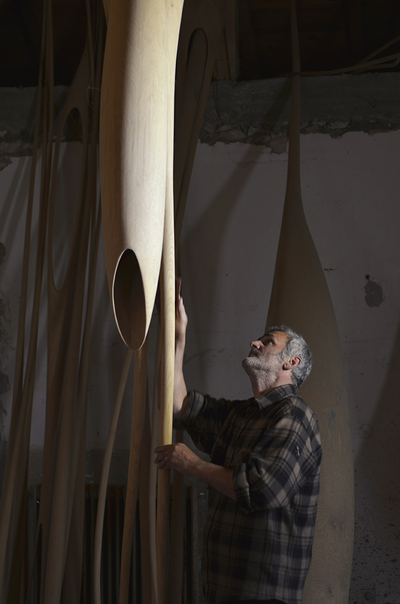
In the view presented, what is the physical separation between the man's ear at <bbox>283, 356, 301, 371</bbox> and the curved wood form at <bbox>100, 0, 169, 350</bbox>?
86 cm

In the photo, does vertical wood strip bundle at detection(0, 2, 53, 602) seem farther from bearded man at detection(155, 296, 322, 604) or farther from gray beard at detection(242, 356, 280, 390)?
gray beard at detection(242, 356, 280, 390)

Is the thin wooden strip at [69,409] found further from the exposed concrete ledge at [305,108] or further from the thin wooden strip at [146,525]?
the exposed concrete ledge at [305,108]

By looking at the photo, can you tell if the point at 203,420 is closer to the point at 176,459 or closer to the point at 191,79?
the point at 176,459

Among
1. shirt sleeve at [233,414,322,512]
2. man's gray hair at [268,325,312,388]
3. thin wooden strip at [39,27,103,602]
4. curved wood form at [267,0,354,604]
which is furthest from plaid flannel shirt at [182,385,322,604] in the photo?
thin wooden strip at [39,27,103,602]

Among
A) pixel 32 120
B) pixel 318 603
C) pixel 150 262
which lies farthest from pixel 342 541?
pixel 32 120

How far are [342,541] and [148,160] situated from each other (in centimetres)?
163

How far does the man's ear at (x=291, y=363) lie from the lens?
1.59 m

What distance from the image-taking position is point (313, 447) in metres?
1.43

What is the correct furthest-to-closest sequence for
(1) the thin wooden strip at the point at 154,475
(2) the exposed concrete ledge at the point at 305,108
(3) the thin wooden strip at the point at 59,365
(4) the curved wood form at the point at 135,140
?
(2) the exposed concrete ledge at the point at 305,108 < (3) the thin wooden strip at the point at 59,365 < (1) the thin wooden strip at the point at 154,475 < (4) the curved wood form at the point at 135,140

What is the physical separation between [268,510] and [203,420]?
40cm

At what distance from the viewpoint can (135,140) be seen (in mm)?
739

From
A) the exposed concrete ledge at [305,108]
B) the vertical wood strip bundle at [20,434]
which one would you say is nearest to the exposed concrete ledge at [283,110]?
the exposed concrete ledge at [305,108]

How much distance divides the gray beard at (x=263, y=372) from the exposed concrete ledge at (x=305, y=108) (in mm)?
1449

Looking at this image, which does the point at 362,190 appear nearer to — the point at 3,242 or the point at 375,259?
the point at 375,259
